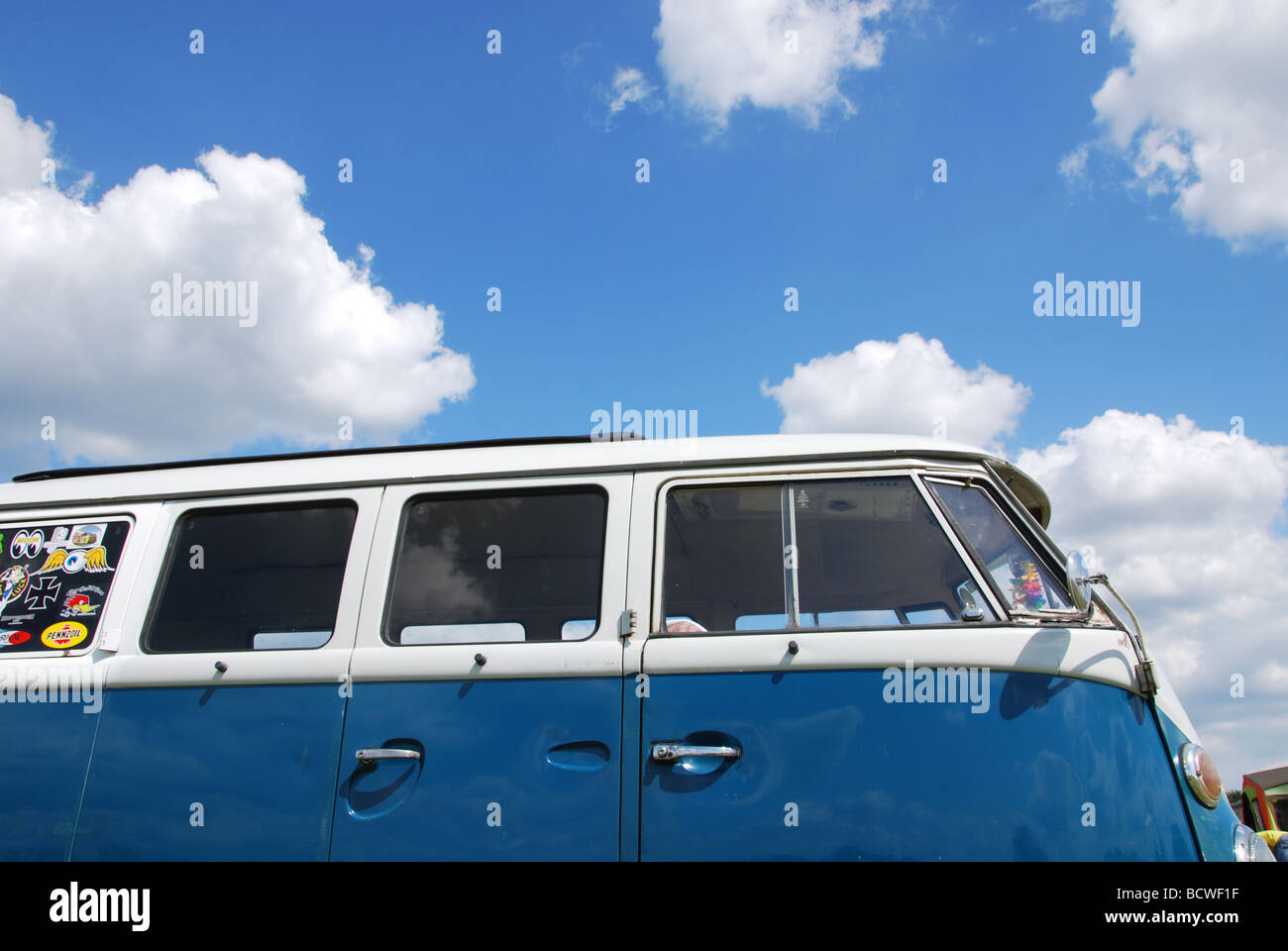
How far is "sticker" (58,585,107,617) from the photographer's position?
432 cm

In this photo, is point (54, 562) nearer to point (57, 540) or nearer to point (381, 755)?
point (57, 540)

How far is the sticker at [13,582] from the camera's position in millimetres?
4434

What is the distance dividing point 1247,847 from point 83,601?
553 cm

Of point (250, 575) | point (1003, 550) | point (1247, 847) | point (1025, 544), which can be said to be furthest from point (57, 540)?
point (1247, 847)

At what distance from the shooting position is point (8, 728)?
409 cm

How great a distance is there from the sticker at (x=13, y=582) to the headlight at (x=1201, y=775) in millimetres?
5556

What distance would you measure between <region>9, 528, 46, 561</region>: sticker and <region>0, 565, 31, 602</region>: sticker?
0.07 meters

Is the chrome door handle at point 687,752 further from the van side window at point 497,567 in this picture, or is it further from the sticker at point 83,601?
the sticker at point 83,601

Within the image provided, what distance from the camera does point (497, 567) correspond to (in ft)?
13.5

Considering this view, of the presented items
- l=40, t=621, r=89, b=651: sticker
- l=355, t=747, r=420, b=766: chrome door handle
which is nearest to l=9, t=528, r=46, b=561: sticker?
l=40, t=621, r=89, b=651: sticker

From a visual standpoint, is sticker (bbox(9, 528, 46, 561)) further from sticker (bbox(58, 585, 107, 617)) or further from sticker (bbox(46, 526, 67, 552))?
sticker (bbox(58, 585, 107, 617))
